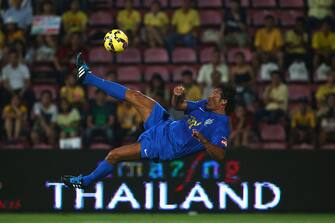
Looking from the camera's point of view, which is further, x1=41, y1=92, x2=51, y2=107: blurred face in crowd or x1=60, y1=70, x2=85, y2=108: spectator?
x1=60, y1=70, x2=85, y2=108: spectator

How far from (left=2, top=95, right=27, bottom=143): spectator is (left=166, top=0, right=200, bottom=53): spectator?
3433 millimetres

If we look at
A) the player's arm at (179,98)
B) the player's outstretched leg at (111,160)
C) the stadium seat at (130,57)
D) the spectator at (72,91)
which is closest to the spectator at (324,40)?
the stadium seat at (130,57)

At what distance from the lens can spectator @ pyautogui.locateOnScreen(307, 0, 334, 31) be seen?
18.4 m

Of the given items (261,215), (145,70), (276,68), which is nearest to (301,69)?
(276,68)

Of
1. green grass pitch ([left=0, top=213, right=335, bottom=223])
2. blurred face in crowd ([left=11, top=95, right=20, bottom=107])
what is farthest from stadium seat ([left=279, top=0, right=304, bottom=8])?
blurred face in crowd ([left=11, top=95, right=20, bottom=107])

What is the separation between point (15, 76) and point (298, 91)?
5.45 meters

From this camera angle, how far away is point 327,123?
637 inches

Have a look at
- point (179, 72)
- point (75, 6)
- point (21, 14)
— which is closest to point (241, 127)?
point (179, 72)

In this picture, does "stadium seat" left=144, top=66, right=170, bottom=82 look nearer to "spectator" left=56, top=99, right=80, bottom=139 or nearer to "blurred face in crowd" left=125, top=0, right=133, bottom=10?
"blurred face in crowd" left=125, top=0, right=133, bottom=10

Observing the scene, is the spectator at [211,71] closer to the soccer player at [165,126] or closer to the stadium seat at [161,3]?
the stadium seat at [161,3]

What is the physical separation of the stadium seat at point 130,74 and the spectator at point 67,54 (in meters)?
0.86

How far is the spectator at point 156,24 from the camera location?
17.9m

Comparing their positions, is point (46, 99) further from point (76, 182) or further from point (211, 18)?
point (76, 182)

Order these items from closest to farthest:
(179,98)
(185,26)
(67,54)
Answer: (179,98)
(67,54)
(185,26)
